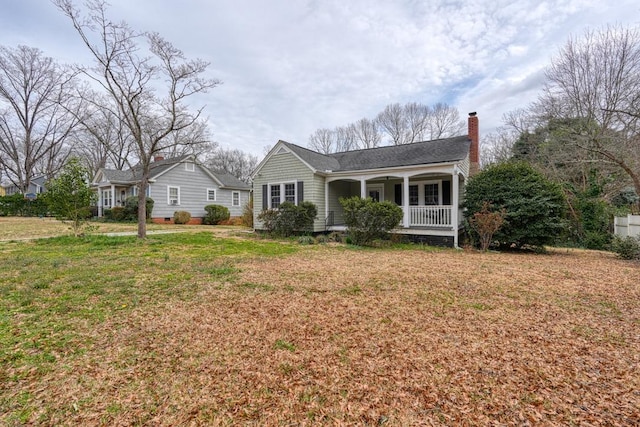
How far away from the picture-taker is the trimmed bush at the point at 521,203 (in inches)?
389

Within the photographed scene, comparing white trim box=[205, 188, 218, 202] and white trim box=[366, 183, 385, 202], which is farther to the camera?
white trim box=[205, 188, 218, 202]

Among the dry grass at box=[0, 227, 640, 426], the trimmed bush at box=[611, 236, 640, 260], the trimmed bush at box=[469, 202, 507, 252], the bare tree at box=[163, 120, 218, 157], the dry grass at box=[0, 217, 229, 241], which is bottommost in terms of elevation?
the dry grass at box=[0, 227, 640, 426]

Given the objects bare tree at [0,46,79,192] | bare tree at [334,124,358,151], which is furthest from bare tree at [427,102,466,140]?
bare tree at [0,46,79,192]

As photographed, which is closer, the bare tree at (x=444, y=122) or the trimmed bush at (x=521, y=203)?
the trimmed bush at (x=521, y=203)

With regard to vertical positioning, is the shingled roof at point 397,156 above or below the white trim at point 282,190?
above

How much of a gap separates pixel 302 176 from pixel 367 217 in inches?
177

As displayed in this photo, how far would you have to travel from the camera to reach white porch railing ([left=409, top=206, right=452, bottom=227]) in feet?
37.6

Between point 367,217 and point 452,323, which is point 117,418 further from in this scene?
point 367,217

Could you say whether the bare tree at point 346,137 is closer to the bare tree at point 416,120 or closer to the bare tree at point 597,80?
the bare tree at point 416,120

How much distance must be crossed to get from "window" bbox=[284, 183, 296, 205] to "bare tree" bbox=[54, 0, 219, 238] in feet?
16.8

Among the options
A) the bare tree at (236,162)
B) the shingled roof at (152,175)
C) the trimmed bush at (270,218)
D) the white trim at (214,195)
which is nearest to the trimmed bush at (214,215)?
the white trim at (214,195)

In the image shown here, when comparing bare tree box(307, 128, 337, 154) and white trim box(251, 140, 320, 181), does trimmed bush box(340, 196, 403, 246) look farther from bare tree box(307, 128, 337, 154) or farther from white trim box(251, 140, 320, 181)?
bare tree box(307, 128, 337, 154)

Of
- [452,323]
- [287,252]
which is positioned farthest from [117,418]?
[287,252]

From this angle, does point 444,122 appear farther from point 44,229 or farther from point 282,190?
point 44,229
